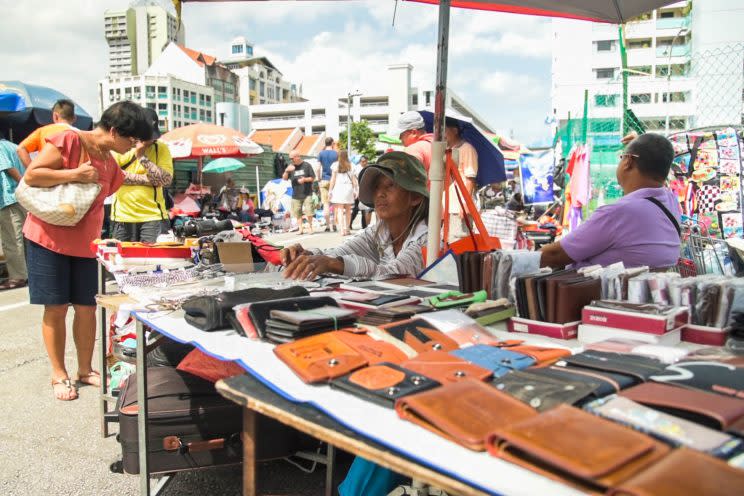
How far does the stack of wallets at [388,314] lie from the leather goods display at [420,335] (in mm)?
67

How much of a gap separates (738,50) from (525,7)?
11.8 ft

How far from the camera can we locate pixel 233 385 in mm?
1352

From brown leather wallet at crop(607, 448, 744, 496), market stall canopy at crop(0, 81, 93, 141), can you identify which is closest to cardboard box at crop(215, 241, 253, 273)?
brown leather wallet at crop(607, 448, 744, 496)

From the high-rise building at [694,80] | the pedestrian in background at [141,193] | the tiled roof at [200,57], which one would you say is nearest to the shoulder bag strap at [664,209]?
the high-rise building at [694,80]

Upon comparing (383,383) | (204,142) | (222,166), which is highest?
(204,142)

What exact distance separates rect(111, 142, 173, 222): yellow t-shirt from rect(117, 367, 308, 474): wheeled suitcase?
2677mm

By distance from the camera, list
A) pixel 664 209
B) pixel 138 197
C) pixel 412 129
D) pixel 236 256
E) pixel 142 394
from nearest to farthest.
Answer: pixel 142 394, pixel 664 209, pixel 236 256, pixel 138 197, pixel 412 129

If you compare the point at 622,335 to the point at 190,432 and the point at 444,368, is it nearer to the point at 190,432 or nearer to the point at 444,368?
the point at 444,368

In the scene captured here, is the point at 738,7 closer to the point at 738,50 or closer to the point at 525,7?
the point at 738,50

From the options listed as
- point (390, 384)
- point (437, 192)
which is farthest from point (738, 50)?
point (390, 384)

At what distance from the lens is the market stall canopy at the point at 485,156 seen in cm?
455

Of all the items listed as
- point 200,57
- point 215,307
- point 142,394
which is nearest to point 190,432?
point 142,394

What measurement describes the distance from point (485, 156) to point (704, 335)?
328 centimetres

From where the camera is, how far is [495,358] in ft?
4.61
